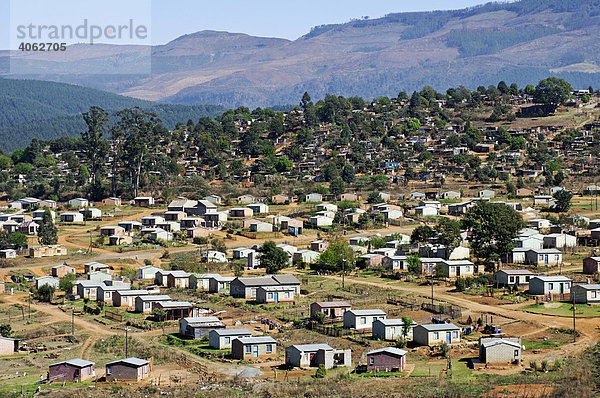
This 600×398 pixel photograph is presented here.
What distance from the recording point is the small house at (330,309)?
45.8 meters

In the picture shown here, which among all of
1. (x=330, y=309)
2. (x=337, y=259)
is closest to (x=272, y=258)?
(x=337, y=259)

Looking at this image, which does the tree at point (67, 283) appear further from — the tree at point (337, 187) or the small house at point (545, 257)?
the tree at point (337, 187)

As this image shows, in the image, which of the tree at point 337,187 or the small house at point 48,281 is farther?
the tree at point 337,187

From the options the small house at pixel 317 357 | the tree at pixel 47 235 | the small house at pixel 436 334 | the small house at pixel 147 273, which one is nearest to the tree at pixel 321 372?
the small house at pixel 317 357

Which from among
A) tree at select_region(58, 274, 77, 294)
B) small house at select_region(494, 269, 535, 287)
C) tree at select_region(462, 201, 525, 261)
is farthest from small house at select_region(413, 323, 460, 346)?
tree at select_region(58, 274, 77, 294)

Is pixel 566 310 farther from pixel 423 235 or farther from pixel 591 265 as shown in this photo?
pixel 423 235

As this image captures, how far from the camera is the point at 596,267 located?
55.4 m

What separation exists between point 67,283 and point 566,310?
2949 cm

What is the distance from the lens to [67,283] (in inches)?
2189

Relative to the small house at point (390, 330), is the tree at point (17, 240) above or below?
above

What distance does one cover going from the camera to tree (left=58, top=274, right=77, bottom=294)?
55.6 metres

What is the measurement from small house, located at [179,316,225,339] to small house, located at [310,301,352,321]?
500cm

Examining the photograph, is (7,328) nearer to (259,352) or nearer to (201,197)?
(259,352)

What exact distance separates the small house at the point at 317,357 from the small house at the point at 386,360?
3.75 feet
